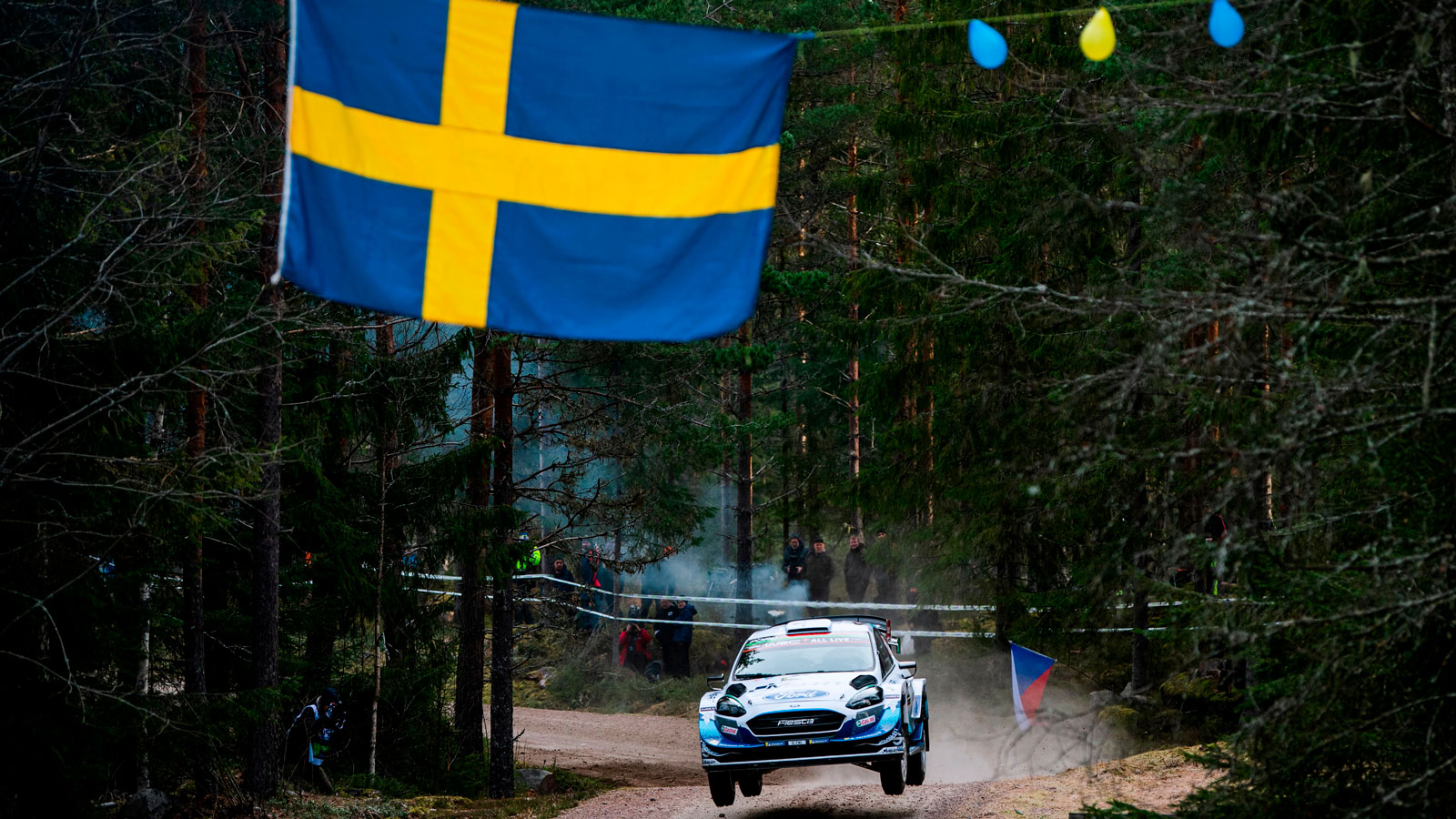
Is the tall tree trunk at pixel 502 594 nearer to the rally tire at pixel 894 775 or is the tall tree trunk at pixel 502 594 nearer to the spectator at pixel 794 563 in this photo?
the rally tire at pixel 894 775

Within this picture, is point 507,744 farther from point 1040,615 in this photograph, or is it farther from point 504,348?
point 1040,615

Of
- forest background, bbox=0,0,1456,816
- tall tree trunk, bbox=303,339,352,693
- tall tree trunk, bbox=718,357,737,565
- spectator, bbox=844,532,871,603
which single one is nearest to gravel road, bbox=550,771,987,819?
forest background, bbox=0,0,1456,816

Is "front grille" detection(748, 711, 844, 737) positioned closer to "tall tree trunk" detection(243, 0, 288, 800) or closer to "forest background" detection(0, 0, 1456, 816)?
"forest background" detection(0, 0, 1456, 816)

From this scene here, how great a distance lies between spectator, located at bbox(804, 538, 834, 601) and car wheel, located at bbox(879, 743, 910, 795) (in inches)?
579

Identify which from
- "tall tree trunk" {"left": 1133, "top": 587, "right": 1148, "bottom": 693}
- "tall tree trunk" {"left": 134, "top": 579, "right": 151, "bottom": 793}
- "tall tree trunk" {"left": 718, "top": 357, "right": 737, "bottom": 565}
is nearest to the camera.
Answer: "tall tree trunk" {"left": 134, "top": 579, "right": 151, "bottom": 793}

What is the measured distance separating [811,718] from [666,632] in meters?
13.9

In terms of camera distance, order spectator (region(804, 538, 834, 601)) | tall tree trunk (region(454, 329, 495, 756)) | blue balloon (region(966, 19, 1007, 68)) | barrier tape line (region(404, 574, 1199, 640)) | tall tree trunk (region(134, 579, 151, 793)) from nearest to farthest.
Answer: blue balloon (region(966, 19, 1007, 68)) < tall tree trunk (region(134, 579, 151, 793)) < barrier tape line (region(404, 574, 1199, 640)) < tall tree trunk (region(454, 329, 495, 756)) < spectator (region(804, 538, 834, 601))

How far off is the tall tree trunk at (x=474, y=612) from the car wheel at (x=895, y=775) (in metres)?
7.49

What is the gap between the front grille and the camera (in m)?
13.1

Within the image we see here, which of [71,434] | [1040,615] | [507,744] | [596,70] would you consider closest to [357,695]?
[507,744]

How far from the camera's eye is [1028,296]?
11.0 metres

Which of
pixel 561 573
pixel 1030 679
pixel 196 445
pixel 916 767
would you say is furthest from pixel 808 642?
pixel 561 573

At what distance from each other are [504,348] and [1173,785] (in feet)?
36.4

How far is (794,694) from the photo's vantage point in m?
13.4
